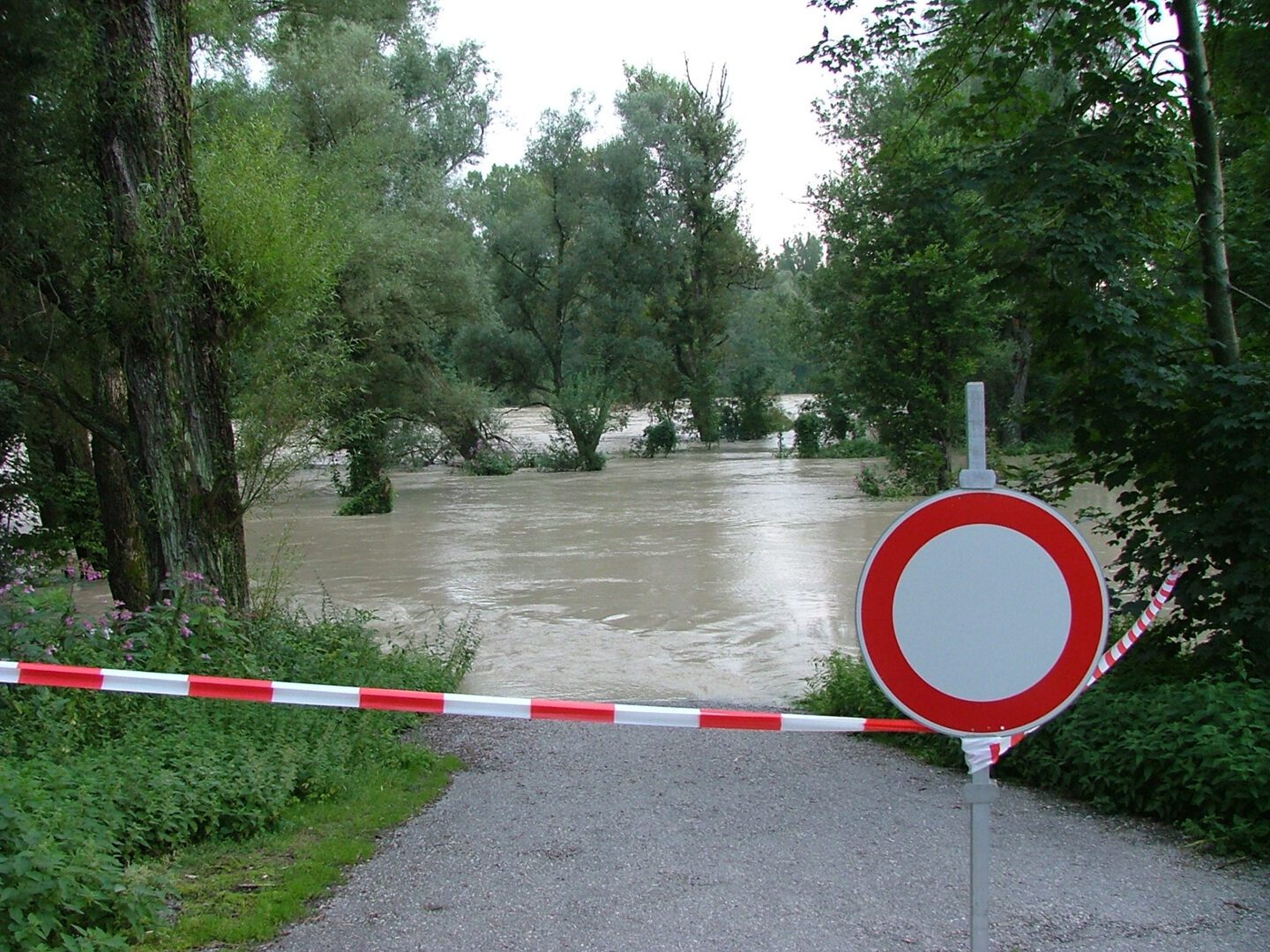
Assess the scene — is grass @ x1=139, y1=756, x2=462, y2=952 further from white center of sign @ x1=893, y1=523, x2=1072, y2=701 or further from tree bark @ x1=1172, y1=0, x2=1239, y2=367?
tree bark @ x1=1172, y1=0, x2=1239, y2=367

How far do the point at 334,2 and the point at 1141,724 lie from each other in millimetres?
13381

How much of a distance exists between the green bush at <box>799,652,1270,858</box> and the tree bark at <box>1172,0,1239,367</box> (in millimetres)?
2182

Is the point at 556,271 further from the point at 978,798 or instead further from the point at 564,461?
the point at 978,798

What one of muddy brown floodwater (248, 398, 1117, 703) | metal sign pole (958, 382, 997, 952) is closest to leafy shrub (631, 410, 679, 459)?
muddy brown floodwater (248, 398, 1117, 703)

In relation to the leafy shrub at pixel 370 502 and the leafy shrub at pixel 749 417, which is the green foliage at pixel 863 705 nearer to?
the leafy shrub at pixel 370 502

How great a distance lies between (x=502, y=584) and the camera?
54.7 ft

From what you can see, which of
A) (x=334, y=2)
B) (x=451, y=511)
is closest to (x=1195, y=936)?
(x=334, y=2)

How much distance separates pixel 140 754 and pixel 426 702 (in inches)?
65.2

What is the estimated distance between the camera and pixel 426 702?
4.39 m

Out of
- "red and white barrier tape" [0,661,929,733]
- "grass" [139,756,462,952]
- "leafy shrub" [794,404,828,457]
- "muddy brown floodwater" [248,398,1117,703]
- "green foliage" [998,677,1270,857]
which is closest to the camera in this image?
"grass" [139,756,462,952]

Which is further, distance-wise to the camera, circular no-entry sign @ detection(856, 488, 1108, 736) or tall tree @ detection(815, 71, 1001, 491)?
tall tree @ detection(815, 71, 1001, 491)

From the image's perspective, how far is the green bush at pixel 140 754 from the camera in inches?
149

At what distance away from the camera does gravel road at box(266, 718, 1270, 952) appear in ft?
13.2

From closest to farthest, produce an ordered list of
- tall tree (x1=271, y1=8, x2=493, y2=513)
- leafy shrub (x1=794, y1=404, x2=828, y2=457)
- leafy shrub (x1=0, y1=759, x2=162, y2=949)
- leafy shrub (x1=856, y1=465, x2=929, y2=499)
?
leafy shrub (x1=0, y1=759, x2=162, y2=949), tall tree (x1=271, y1=8, x2=493, y2=513), leafy shrub (x1=856, y1=465, x2=929, y2=499), leafy shrub (x1=794, y1=404, x2=828, y2=457)
